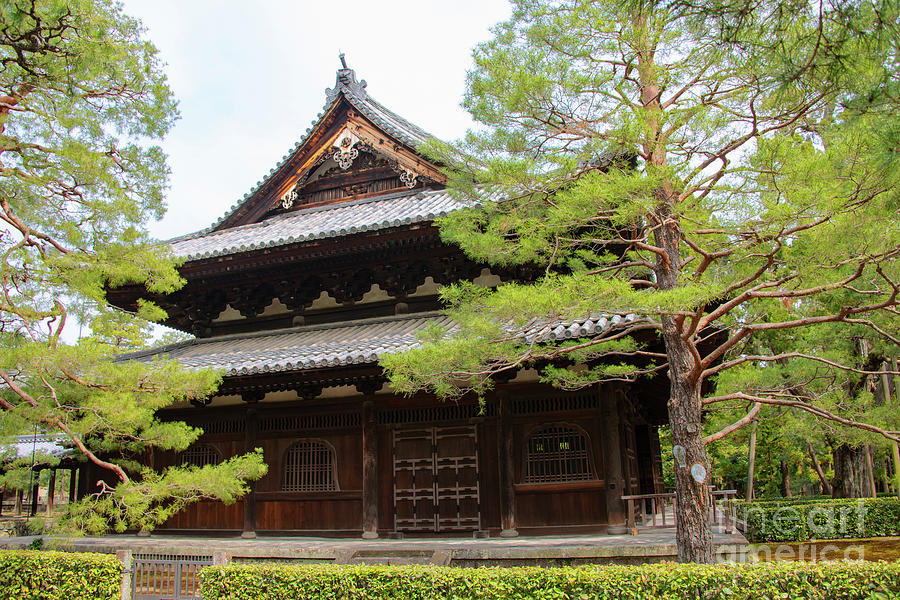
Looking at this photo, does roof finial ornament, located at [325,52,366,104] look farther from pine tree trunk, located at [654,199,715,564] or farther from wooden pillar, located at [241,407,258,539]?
pine tree trunk, located at [654,199,715,564]

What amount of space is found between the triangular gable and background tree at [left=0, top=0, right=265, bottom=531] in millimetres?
6171

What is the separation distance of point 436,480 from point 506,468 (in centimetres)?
122

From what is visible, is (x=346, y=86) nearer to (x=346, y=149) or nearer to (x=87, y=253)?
(x=346, y=149)

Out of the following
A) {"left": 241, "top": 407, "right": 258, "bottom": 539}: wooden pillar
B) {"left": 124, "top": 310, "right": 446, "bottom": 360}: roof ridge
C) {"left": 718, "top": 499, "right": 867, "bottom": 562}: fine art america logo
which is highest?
{"left": 124, "top": 310, "right": 446, "bottom": 360}: roof ridge

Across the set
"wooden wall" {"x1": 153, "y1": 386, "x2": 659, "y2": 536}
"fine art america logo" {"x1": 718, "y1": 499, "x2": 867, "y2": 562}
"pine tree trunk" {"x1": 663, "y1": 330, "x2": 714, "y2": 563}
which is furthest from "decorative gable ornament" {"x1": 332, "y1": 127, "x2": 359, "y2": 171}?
"fine art america logo" {"x1": 718, "y1": 499, "x2": 867, "y2": 562}

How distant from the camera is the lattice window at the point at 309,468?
11.0m

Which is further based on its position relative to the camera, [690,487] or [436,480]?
[436,480]

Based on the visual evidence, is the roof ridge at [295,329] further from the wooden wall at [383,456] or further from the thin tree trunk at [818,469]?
the thin tree trunk at [818,469]

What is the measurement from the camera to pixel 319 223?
1285 centimetres

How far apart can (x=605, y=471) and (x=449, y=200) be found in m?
5.76

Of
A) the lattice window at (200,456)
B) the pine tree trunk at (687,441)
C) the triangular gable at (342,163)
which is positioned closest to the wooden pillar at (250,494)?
the lattice window at (200,456)

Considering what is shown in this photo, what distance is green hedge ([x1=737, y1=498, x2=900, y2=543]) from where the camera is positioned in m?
18.1

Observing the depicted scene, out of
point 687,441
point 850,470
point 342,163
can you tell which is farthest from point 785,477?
point 687,441

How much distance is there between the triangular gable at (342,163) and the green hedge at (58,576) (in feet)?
27.1
